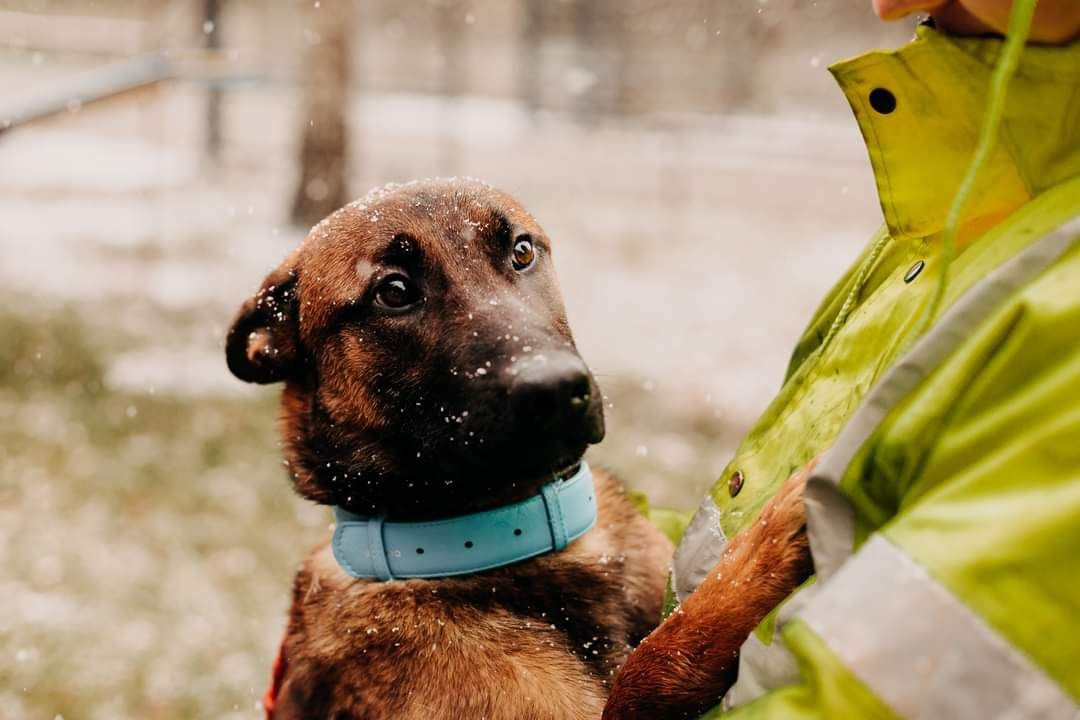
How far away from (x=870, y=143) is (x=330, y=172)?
8.19m

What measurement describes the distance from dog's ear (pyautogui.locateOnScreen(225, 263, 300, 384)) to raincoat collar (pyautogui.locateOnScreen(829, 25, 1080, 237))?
1.47 metres

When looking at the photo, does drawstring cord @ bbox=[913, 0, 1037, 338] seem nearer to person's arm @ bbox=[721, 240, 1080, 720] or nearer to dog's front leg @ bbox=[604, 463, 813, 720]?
person's arm @ bbox=[721, 240, 1080, 720]

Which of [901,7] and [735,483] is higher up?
[901,7]

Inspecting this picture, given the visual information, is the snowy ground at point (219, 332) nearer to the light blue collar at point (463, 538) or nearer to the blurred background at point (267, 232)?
the blurred background at point (267, 232)

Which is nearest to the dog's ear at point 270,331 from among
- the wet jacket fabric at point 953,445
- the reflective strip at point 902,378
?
the wet jacket fabric at point 953,445

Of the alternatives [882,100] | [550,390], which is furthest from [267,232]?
[882,100]

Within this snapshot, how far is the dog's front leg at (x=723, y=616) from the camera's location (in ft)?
4.63

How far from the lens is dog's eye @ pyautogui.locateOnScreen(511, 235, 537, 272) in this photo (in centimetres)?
237

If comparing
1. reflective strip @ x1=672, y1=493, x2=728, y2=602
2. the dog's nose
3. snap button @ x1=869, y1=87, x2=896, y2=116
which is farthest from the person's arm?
the dog's nose

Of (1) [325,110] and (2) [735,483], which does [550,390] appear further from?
(1) [325,110]

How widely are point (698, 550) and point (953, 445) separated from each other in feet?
2.31

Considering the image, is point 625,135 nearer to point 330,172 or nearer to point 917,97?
point 330,172

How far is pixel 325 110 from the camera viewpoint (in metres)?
8.97

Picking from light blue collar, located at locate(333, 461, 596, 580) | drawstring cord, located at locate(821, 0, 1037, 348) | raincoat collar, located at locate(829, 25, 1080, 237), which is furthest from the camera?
light blue collar, located at locate(333, 461, 596, 580)
